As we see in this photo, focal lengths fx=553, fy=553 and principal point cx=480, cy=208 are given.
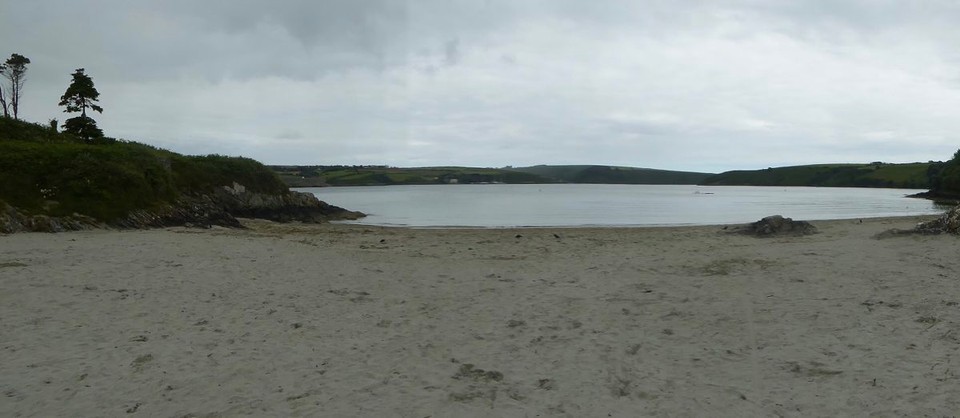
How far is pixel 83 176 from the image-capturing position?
72.7 feet

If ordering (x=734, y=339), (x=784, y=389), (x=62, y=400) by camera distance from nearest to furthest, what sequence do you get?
(x=62, y=400)
(x=784, y=389)
(x=734, y=339)

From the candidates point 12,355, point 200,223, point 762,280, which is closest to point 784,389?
point 762,280

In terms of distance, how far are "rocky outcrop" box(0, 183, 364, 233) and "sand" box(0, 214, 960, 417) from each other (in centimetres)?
360

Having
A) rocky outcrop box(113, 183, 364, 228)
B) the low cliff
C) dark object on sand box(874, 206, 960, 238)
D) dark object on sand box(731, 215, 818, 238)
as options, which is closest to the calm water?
rocky outcrop box(113, 183, 364, 228)

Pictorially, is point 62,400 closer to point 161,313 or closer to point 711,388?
point 161,313

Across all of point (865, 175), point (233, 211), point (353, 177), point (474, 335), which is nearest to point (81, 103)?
point (233, 211)

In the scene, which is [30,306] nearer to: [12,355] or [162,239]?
[12,355]

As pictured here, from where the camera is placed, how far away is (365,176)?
16788cm

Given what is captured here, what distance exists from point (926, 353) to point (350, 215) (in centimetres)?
3838

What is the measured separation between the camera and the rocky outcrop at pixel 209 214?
18516 millimetres

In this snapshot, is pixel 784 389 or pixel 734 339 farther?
pixel 734 339

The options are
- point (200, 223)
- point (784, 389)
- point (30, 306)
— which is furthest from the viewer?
point (200, 223)

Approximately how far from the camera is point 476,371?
684 cm

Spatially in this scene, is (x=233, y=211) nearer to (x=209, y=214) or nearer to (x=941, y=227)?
(x=209, y=214)
